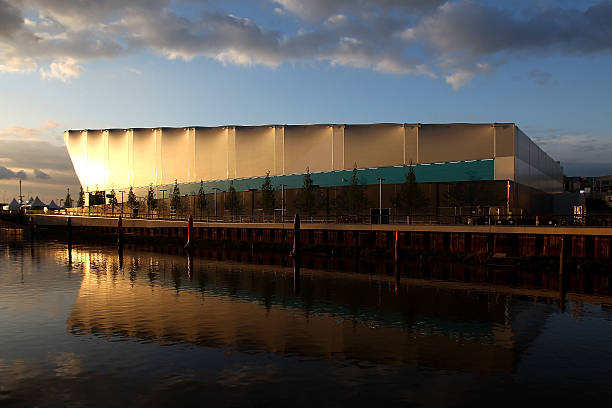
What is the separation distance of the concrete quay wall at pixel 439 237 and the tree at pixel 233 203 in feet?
48.5

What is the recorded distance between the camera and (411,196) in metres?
72.4

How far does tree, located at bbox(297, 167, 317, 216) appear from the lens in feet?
272

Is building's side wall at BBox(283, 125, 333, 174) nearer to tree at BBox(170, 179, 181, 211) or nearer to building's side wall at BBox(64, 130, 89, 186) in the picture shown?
tree at BBox(170, 179, 181, 211)

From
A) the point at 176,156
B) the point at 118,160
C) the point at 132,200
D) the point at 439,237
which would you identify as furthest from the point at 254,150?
the point at 439,237

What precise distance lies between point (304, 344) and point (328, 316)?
227 inches

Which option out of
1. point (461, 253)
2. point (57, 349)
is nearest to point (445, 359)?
point (57, 349)

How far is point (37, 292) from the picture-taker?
116 ft

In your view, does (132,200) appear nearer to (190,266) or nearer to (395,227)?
(190,266)

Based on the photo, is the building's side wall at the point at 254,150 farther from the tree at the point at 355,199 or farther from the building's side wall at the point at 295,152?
the tree at the point at 355,199

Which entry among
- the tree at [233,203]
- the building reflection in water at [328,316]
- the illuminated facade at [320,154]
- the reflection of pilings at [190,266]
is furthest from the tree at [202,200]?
the building reflection in water at [328,316]

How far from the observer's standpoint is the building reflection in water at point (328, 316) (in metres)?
A: 20.2

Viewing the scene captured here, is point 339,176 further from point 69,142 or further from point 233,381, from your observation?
point 69,142

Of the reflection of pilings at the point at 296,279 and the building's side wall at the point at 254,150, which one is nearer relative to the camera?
the reflection of pilings at the point at 296,279

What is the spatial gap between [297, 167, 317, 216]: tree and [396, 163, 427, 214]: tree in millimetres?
14785
